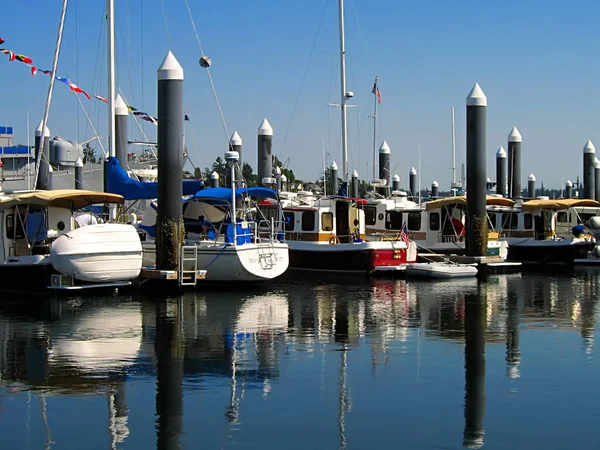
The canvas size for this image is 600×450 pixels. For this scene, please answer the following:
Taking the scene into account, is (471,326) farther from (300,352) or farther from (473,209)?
(473,209)

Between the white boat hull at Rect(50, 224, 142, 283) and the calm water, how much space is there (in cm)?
79

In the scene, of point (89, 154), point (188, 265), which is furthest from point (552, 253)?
point (89, 154)

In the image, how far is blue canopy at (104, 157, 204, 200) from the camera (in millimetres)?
26406

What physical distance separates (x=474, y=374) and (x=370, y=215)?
80.1 ft

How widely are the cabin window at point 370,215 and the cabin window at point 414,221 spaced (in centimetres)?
172

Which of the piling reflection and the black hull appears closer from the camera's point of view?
the piling reflection

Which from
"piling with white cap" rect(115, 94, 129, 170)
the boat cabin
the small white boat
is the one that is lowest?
the small white boat

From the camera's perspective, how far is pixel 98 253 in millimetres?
21828

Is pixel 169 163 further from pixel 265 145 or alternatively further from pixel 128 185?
pixel 265 145

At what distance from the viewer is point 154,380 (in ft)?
42.8

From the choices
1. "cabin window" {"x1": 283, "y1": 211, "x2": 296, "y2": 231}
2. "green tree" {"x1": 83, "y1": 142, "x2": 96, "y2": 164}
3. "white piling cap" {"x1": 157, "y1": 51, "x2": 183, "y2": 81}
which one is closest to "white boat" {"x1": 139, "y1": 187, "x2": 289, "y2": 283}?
"white piling cap" {"x1": 157, "y1": 51, "x2": 183, "y2": 81}

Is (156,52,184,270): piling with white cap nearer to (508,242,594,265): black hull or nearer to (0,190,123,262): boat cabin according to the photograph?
(0,190,123,262): boat cabin

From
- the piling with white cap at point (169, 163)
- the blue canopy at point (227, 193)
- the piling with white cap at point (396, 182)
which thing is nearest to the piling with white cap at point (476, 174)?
the blue canopy at point (227, 193)

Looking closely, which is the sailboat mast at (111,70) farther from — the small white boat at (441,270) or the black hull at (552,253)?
the black hull at (552,253)
